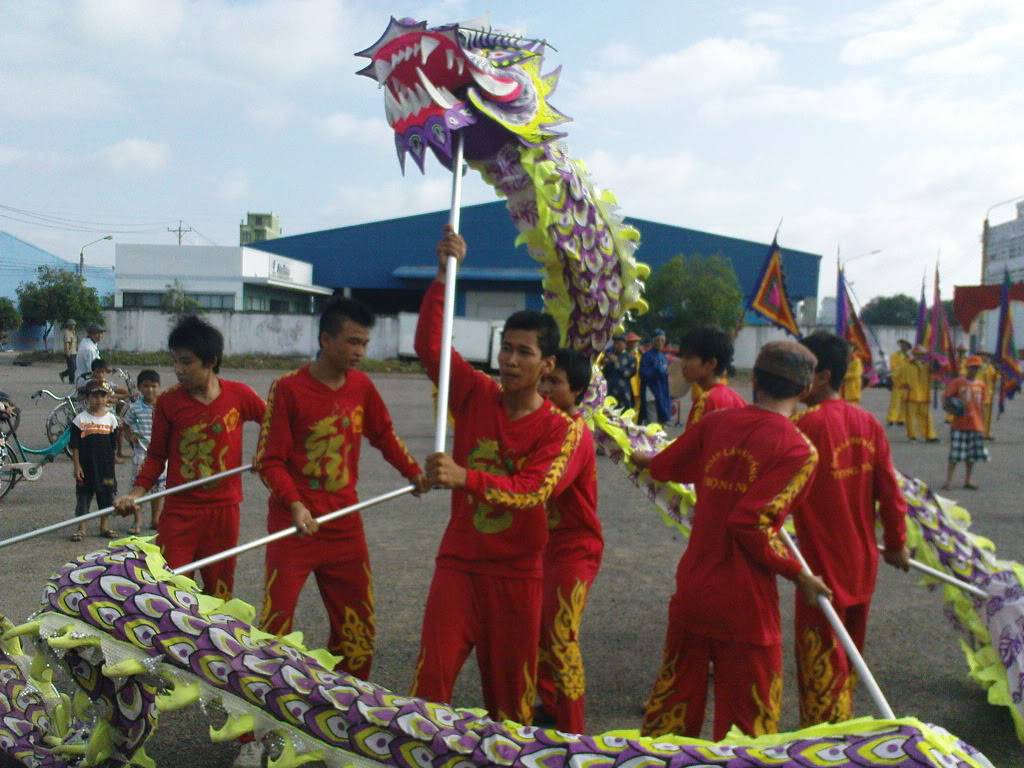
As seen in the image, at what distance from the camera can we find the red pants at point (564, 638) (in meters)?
3.31

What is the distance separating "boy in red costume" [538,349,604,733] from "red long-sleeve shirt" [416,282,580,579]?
0.61 feet

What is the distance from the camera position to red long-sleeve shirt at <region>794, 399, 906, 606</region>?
3369 mm

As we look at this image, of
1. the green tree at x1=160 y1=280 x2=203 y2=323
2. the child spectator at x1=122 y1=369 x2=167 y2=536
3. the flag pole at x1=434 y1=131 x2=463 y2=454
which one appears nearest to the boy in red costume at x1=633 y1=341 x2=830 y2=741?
the flag pole at x1=434 y1=131 x2=463 y2=454

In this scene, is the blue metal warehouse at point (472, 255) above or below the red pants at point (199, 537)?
above

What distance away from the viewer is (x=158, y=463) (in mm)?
4078

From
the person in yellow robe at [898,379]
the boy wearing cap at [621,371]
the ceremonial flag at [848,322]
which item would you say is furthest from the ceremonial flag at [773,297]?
the person in yellow robe at [898,379]

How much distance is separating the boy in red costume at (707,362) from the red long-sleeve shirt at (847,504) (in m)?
0.47

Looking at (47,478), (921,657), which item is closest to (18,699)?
(921,657)

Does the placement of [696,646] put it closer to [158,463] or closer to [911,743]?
[911,743]

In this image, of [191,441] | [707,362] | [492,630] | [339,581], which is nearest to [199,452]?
[191,441]

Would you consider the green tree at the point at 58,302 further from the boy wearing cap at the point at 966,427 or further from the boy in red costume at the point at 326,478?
the boy in red costume at the point at 326,478

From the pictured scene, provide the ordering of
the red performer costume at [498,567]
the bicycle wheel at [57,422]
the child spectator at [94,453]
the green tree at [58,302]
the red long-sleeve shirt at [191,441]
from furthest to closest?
the green tree at [58,302] < the bicycle wheel at [57,422] < the child spectator at [94,453] < the red long-sleeve shirt at [191,441] < the red performer costume at [498,567]

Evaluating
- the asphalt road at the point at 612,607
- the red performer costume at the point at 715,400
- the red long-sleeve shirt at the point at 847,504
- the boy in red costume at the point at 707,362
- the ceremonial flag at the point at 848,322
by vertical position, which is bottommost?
the asphalt road at the point at 612,607

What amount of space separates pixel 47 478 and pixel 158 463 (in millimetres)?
→ 5775
